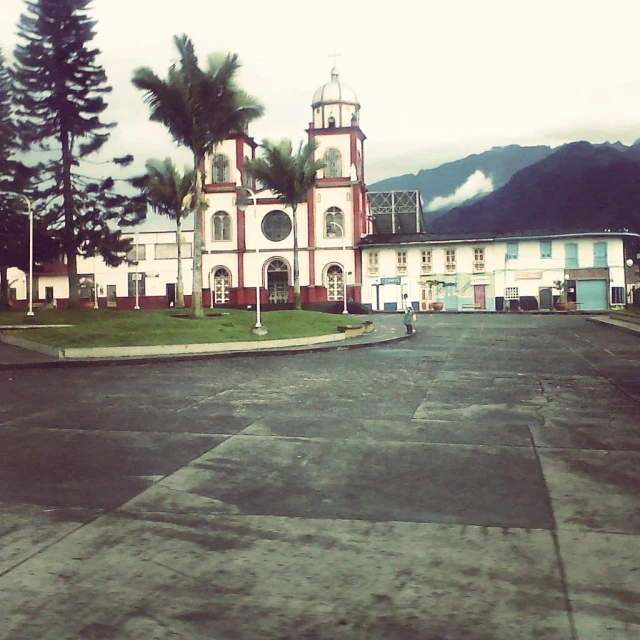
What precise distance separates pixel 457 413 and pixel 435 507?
424 centimetres

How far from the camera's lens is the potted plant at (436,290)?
58.5 metres

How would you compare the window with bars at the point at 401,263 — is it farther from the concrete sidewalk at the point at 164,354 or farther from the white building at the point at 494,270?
the concrete sidewalk at the point at 164,354

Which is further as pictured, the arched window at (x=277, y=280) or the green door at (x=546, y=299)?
the arched window at (x=277, y=280)

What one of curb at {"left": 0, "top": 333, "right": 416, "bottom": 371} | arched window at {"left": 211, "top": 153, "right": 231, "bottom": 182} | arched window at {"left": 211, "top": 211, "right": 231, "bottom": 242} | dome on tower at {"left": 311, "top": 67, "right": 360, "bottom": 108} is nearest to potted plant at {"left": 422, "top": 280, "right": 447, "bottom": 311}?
dome on tower at {"left": 311, "top": 67, "right": 360, "bottom": 108}

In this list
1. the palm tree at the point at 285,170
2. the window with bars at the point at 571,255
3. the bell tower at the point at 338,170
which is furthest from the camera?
the bell tower at the point at 338,170

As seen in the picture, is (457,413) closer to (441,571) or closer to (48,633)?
(441,571)

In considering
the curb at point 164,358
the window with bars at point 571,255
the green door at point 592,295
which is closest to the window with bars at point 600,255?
the green door at point 592,295

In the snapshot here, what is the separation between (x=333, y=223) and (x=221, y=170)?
11.2 metres

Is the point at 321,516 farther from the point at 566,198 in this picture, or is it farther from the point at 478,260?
the point at 566,198

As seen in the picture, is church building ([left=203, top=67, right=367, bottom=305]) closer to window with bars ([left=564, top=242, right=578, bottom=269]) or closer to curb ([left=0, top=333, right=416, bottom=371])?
window with bars ([left=564, top=242, right=578, bottom=269])

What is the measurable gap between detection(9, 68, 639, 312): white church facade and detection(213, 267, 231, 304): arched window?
0.10m

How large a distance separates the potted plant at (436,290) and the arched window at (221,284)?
17.2 meters

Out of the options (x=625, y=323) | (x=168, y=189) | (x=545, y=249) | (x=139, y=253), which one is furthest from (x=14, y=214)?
(x=545, y=249)

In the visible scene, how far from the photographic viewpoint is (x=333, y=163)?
201 feet
